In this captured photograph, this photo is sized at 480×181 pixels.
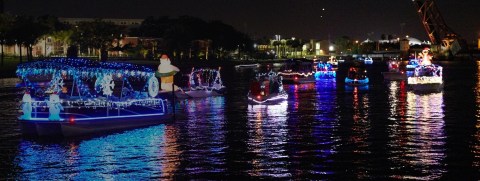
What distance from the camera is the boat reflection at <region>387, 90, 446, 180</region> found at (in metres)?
23.2

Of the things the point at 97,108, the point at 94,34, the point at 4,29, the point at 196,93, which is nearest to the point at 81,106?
the point at 97,108

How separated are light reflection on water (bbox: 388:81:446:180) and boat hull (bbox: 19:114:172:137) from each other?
12.7 metres

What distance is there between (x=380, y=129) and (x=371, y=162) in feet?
34.5

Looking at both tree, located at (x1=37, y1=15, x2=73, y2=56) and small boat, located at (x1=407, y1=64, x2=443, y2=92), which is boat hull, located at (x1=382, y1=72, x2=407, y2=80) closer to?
small boat, located at (x1=407, y1=64, x2=443, y2=92)

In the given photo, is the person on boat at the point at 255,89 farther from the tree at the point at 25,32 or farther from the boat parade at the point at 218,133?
the tree at the point at 25,32

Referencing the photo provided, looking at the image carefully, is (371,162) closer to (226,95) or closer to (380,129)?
(380,129)

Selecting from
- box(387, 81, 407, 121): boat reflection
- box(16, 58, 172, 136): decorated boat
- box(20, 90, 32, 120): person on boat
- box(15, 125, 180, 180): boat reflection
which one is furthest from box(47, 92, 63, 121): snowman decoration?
box(387, 81, 407, 121): boat reflection

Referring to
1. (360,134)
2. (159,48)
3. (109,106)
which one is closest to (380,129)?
(360,134)

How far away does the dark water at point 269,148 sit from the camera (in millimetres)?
23031

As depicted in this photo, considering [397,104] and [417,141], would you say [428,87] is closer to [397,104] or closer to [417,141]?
[397,104]

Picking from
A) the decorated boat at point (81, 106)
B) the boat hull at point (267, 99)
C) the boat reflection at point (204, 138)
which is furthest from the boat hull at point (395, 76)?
the decorated boat at point (81, 106)

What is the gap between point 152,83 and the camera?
37219mm

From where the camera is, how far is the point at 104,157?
1033 inches

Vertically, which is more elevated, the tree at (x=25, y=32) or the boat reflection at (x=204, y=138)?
the tree at (x=25, y=32)
